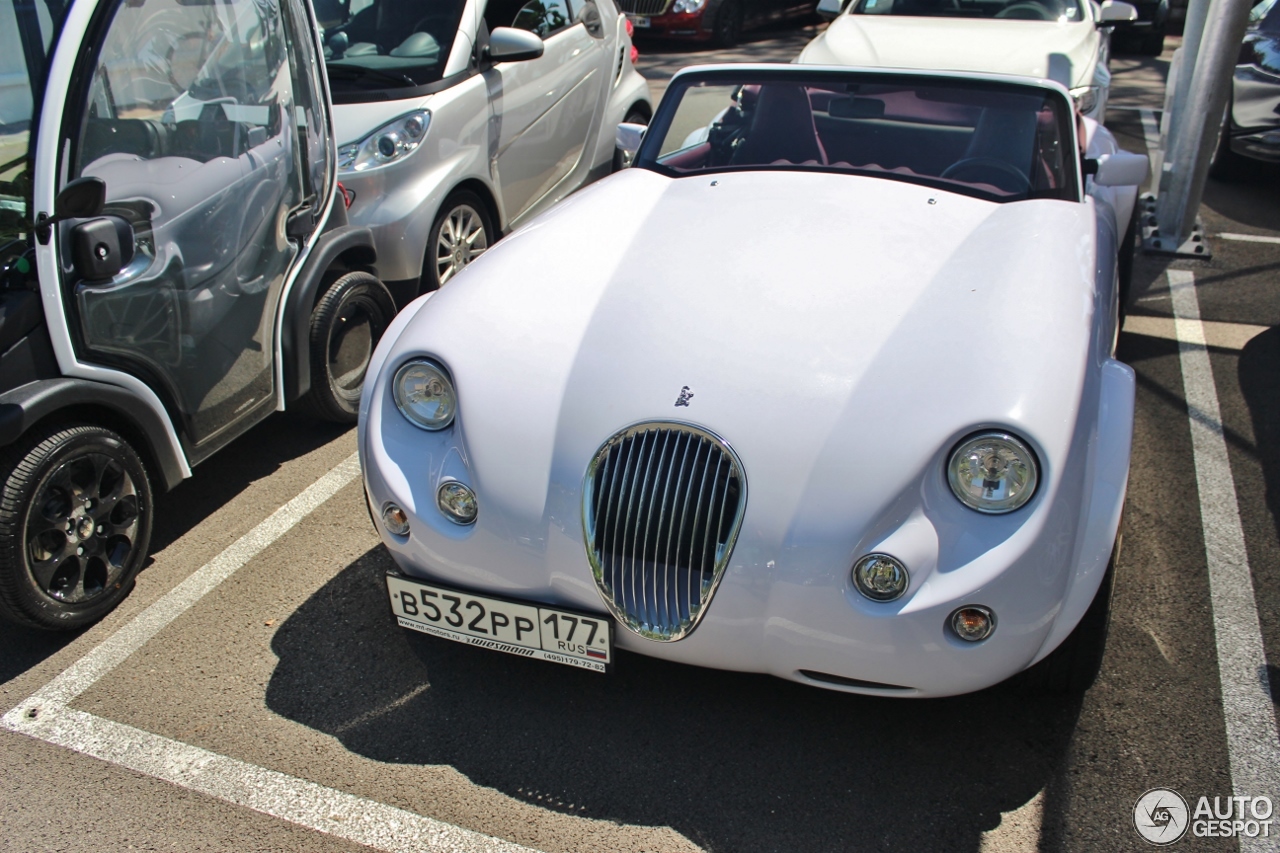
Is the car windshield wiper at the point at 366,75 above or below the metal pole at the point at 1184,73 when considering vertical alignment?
above

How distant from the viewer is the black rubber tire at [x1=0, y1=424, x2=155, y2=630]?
114 inches

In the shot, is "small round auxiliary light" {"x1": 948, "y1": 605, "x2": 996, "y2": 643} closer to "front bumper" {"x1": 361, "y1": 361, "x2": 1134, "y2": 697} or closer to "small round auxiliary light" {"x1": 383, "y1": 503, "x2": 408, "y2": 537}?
"front bumper" {"x1": 361, "y1": 361, "x2": 1134, "y2": 697}

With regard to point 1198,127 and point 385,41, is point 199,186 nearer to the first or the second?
point 385,41

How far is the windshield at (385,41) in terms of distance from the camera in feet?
17.4

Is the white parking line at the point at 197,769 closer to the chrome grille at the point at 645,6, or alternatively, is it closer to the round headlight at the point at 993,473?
the round headlight at the point at 993,473

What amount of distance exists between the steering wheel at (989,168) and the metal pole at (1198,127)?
10.7ft

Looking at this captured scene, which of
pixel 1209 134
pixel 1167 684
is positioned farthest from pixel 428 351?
pixel 1209 134

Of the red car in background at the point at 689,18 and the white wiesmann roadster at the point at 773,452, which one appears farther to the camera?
the red car in background at the point at 689,18

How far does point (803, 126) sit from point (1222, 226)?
177 inches

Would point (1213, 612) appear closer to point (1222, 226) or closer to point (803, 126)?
point (803, 126)

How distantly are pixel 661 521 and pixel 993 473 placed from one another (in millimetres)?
758

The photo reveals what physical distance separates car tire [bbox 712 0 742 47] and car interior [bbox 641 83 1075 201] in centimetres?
989

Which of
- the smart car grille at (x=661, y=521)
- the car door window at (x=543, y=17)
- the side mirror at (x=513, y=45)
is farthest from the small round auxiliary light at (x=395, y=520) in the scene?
the car door window at (x=543, y=17)

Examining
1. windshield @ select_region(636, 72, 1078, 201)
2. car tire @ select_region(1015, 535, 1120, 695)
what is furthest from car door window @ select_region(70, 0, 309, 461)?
car tire @ select_region(1015, 535, 1120, 695)
